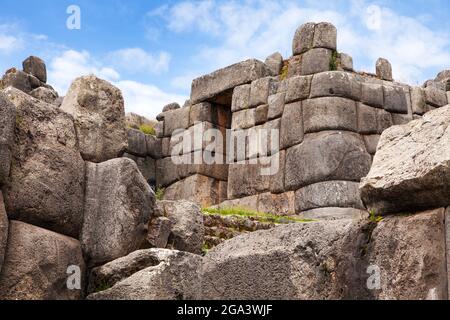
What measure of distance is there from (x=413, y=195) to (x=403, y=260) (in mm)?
428

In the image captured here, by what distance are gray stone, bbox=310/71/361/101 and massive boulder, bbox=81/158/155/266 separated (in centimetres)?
939

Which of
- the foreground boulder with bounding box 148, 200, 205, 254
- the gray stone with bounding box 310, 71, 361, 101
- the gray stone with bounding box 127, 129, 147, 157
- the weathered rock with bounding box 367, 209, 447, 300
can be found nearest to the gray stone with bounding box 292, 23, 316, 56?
the gray stone with bounding box 310, 71, 361, 101

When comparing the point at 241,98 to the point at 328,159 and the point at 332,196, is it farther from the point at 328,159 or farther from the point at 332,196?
the point at 332,196

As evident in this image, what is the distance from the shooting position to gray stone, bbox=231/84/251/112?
17.9 m

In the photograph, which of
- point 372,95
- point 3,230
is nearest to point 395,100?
point 372,95

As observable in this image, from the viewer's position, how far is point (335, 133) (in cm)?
1605

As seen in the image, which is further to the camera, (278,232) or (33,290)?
(33,290)

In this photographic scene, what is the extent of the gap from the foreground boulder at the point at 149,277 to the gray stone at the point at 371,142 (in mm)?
10114

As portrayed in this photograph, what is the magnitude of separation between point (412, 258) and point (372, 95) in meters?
12.5

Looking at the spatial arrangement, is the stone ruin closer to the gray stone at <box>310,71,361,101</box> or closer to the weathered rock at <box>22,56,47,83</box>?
the gray stone at <box>310,71,361,101</box>

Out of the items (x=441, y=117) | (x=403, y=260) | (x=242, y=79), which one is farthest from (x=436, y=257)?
(x=242, y=79)
